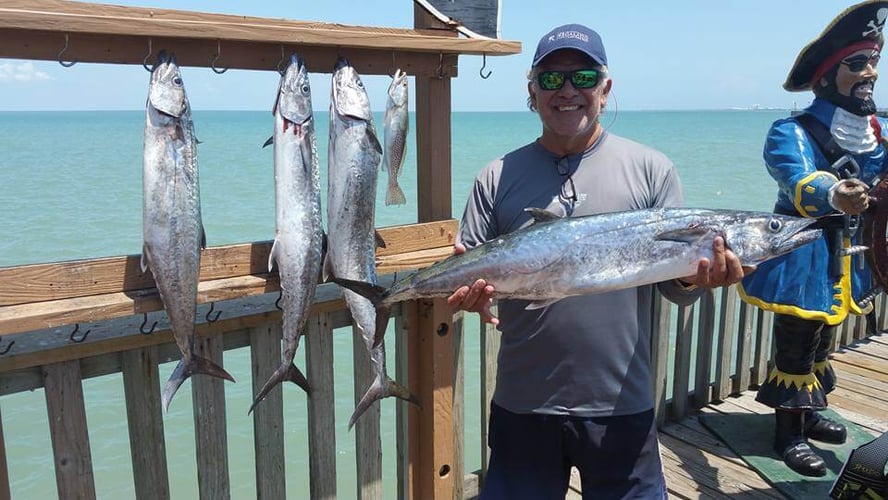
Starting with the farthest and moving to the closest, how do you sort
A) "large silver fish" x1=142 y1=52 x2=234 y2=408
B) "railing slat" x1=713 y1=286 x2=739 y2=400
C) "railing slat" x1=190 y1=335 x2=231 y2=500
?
Answer: "railing slat" x1=713 y1=286 x2=739 y2=400
"railing slat" x1=190 y1=335 x2=231 y2=500
"large silver fish" x1=142 y1=52 x2=234 y2=408

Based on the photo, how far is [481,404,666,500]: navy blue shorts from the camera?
2.37 m

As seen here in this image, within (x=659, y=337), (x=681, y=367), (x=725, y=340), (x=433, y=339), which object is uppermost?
(x=433, y=339)

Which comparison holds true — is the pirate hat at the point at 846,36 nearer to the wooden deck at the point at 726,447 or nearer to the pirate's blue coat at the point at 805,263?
the pirate's blue coat at the point at 805,263

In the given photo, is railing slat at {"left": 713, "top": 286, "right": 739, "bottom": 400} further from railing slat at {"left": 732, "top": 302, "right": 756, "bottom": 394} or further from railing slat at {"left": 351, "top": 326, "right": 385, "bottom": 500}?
railing slat at {"left": 351, "top": 326, "right": 385, "bottom": 500}

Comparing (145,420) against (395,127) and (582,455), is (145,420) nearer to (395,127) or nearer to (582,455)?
(395,127)

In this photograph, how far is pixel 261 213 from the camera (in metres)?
16.7

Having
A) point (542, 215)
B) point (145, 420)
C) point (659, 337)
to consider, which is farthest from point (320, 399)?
point (659, 337)

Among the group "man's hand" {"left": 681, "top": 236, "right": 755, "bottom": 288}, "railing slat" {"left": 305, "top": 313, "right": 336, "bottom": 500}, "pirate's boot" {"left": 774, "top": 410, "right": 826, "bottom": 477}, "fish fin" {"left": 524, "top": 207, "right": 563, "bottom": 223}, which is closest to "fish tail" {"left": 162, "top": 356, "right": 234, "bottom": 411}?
"railing slat" {"left": 305, "top": 313, "right": 336, "bottom": 500}

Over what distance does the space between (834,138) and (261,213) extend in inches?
583

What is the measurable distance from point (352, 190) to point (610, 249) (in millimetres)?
954

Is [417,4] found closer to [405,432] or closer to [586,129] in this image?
[586,129]

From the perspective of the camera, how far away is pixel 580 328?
2348 mm

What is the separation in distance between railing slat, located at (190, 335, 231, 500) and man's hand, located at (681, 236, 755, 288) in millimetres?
1854

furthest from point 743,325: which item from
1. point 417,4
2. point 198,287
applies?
point 198,287
